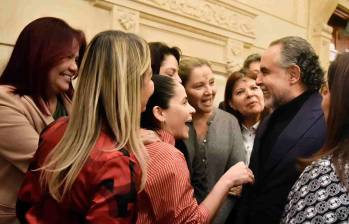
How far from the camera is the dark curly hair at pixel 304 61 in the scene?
1996mm

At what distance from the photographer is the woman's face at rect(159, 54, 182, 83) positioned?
2.24m

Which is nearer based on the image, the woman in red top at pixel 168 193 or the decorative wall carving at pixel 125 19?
the woman in red top at pixel 168 193

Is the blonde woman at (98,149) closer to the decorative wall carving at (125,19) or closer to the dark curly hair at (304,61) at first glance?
the dark curly hair at (304,61)

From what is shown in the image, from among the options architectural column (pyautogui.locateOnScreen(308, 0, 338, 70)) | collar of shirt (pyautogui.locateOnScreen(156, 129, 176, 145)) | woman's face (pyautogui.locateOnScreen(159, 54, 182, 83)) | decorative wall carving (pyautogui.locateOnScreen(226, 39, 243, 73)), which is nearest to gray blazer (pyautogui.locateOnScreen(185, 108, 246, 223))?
woman's face (pyautogui.locateOnScreen(159, 54, 182, 83))

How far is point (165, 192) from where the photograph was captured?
134 centimetres

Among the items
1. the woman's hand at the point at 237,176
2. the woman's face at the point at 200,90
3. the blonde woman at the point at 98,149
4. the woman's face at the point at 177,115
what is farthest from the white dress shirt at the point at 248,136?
the blonde woman at the point at 98,149

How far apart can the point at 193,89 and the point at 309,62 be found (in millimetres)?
624

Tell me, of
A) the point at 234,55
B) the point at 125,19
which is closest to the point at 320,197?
the point at 125,19

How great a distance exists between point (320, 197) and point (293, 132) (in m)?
0.62

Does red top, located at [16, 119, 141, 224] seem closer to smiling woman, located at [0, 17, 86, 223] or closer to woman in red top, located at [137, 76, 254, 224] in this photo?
woman in red top, located at [137, 76, 254, 224]

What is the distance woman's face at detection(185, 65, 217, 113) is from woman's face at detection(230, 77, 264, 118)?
0.39 metres

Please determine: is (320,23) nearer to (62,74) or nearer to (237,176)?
(237,176)

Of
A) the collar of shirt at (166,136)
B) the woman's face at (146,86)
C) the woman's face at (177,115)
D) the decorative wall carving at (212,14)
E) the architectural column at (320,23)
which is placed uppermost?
the architectural column at (320,23)

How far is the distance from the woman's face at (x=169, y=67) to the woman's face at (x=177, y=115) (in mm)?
506
